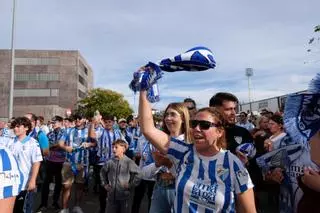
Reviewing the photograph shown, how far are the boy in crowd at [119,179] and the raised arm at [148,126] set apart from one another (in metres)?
3.32

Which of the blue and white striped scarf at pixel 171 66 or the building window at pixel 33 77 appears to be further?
the building window at pixel 33 77

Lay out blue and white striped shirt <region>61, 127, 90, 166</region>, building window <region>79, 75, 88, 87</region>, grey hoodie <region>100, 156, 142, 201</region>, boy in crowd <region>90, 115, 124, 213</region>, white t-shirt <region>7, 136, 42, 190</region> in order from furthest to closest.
Answer: building window <region>79, 75, 88, 87</region> < boy in crowd <region>90, 115, 124, 213</region> < blue and white striped shirt <region>61, 127, 90, 166</region> < grey hoodie <region>100, 156, 142, 201</region> < white t-shirt <region>7, 136, 42, 190</region>

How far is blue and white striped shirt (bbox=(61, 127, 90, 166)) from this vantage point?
24.3ft

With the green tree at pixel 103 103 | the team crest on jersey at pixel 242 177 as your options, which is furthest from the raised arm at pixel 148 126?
the green tree at pixel 103 103

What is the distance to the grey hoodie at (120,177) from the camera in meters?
5.87

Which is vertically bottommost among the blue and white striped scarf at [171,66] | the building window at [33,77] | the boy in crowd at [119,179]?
the boy in crowd at [119,179]

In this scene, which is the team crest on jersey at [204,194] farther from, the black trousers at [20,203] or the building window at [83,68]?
the building window at [83,68]

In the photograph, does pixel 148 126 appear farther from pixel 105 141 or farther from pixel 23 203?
pixel 105 141

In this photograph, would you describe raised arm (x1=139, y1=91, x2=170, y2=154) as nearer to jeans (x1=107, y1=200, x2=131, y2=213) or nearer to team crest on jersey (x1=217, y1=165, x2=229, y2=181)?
team crest on jersey (x1=217, y1=165, x2=229, y2=181)

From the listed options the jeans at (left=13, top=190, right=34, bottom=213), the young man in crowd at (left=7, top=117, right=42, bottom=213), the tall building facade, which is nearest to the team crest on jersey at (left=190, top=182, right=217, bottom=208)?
the young man in crowd at (left=7, top=117, right=42, bottom=213)

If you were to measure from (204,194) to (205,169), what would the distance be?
0.18 metres

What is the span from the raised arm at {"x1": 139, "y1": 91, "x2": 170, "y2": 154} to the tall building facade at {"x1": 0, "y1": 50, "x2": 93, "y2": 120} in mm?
64796

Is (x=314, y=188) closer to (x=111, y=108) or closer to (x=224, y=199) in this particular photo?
(x=224, y=199)

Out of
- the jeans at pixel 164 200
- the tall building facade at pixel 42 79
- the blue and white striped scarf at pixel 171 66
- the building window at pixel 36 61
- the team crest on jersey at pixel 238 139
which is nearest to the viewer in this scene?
the blue and white striped scarf at pixel 171 66
